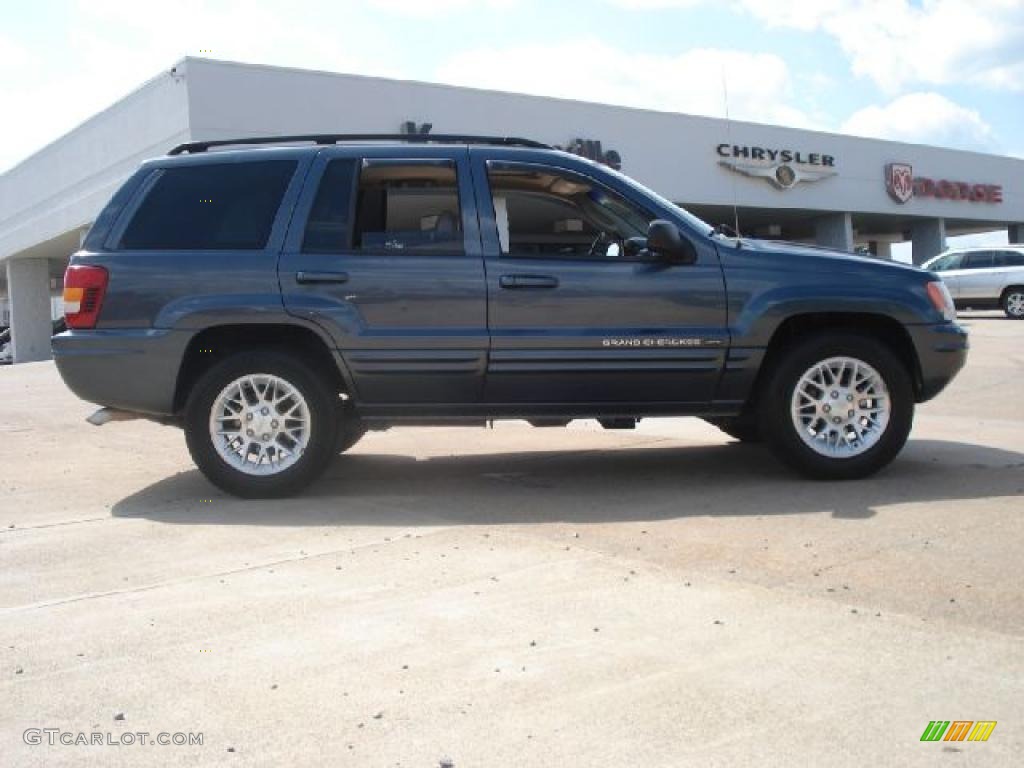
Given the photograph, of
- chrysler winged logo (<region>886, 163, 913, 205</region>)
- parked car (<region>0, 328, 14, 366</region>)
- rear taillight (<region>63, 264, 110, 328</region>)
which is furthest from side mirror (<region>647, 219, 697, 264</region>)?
parked car (<region>0, 328, 14, 366</region>)

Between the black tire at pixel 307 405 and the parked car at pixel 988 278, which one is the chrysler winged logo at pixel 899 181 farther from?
the black tire at pixel 307 405

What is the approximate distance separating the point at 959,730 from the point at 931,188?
40810mm

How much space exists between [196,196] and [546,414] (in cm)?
245

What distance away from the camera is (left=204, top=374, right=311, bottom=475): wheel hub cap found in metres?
5.88

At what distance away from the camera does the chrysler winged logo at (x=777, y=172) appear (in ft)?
106

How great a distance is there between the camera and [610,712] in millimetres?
2922

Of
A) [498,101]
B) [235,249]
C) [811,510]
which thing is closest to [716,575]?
[811,510]

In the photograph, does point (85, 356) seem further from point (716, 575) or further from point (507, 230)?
point (716, 575)

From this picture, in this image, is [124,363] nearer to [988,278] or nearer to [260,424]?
[260,424]

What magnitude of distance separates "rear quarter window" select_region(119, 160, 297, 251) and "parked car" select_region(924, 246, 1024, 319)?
19883 millimetres

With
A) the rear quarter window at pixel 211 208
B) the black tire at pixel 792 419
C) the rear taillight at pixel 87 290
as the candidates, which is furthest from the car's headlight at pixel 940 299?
the rear taillight at pixel 87 290

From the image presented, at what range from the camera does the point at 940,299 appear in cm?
611

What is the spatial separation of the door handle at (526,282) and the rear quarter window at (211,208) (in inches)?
56.1

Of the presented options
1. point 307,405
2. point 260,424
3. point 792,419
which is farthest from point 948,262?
point 260,424
